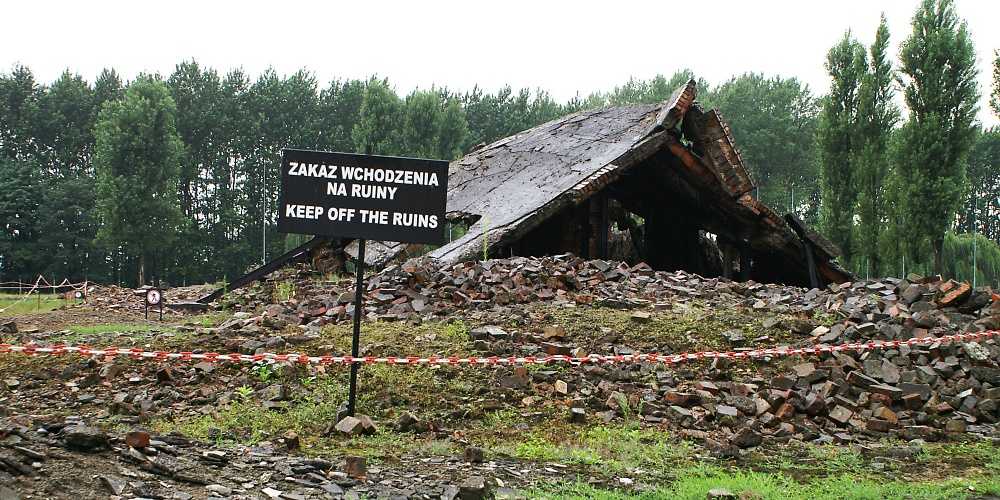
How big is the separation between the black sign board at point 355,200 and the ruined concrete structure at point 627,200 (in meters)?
5.38

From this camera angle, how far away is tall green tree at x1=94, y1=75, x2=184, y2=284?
31469 mm

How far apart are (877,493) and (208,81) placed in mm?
42260

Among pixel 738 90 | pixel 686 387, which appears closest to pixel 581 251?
pixel 686 387

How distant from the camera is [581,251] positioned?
1492cm

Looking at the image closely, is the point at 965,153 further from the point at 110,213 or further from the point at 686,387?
the point at 110,213

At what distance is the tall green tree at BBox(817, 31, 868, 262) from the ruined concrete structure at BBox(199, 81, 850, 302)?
1264 centimetres

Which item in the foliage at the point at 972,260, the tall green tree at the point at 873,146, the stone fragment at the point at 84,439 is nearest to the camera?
the stone fragment at the point at 84,439

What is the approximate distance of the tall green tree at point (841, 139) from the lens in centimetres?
2816

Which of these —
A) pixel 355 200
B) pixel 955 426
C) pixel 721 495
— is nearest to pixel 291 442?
pixel 355 200

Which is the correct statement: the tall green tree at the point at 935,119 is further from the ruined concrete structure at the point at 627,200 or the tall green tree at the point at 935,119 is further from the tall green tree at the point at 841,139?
the ruined concrete structure at the point at 627,200

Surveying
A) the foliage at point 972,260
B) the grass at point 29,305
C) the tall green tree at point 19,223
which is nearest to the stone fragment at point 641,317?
the grass at point 29,305

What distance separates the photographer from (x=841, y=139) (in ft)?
93.0

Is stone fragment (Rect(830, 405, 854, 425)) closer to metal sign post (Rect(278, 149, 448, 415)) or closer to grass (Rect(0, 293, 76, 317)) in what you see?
metal sign post (Rect(278, 149, 448, 415))

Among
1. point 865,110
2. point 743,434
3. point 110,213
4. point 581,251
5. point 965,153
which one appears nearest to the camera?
point 743,434
